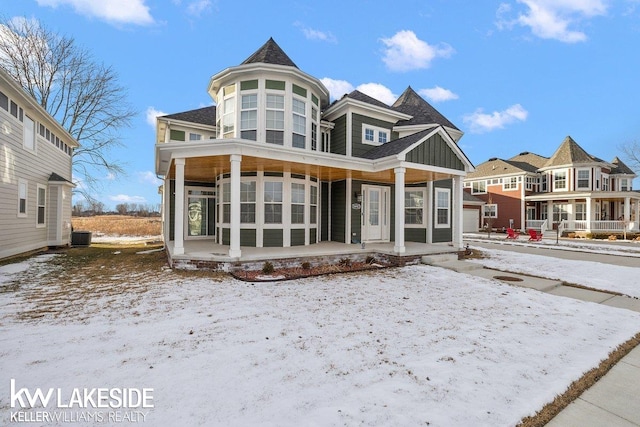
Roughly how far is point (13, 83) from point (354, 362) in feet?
43.2

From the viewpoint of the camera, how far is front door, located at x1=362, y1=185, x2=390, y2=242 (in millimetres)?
11891

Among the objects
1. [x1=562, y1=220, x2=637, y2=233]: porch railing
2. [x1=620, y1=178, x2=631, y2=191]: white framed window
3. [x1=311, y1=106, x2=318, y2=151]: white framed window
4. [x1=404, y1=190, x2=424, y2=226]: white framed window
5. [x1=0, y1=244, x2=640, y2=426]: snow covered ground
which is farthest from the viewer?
[x1=620, y1=178, x2=631, y2=191]: white framed window

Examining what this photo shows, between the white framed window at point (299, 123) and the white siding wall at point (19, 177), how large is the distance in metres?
9.27

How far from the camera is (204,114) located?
544 inches

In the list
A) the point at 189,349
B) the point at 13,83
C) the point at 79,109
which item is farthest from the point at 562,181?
the point at 79,109

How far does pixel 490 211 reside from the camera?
2833cm

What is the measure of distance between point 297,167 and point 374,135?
4632 millimetres

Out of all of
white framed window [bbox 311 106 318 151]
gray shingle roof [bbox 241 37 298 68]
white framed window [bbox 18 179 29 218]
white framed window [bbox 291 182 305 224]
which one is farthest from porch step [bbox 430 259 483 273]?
white framed window [bbox 18 179 29 218]

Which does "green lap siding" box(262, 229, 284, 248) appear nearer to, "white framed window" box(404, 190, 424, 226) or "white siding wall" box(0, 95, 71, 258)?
"white framed window" box(404, 190, 424, 226)

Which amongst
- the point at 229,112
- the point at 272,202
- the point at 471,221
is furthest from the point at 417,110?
the point at 471,221

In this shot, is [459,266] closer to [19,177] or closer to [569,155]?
[19,177]

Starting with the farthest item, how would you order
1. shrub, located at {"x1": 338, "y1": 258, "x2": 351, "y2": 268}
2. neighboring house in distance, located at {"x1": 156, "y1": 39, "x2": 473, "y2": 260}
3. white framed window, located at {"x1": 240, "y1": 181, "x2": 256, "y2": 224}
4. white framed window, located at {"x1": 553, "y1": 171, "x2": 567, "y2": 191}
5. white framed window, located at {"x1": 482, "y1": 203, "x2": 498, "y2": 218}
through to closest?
white framed window, located at {"x1": 482, "y1": 203, "x2": 498, "y2": 218} → white framed window, located at {"x1": 553, "y1": 171, "x2": 567, "y2": 191} → white framed window, located at {"x1": 240, "y1": 181, "x2": 256, "y2": 224} → shrub, located at {"x1": 338, "y1": 258, "x2": 351, "y2": 268} → neighboring house in distance, located at {"x1": 156, "y1": 39, "x2": 473, "y2": 260}

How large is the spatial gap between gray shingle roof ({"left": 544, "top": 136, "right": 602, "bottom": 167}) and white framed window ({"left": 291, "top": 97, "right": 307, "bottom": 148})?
25327mm

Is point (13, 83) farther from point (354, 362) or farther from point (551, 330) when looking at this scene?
point (551, 330)
